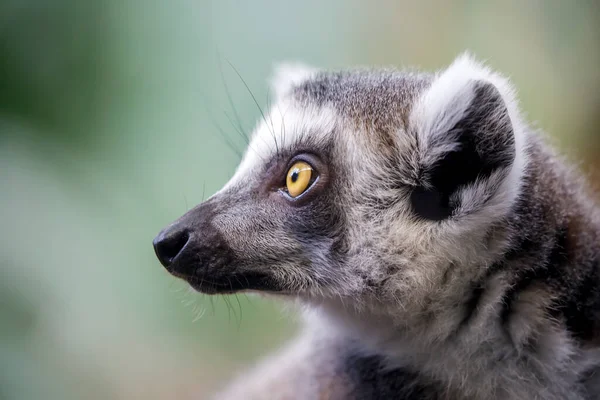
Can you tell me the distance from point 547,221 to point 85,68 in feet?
5.36

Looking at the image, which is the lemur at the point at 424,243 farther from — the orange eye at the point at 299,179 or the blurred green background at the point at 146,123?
the blurred green background at the point at 146,123

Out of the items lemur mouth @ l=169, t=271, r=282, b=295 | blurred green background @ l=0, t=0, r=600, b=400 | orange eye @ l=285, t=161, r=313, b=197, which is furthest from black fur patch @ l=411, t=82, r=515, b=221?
blurred green background @ l=0, t=0, r=600, b=400

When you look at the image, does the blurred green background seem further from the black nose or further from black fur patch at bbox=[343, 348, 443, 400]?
the black nose

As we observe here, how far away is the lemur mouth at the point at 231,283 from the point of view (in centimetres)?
114

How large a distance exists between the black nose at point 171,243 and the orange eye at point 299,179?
9.8 inches

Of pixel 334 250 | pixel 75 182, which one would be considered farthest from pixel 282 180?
pixel 75 182

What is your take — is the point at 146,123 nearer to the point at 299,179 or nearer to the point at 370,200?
the point at 299,179

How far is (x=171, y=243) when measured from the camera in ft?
3.69

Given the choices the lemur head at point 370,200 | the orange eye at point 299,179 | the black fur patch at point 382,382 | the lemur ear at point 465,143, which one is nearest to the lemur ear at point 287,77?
the lemur head at point 370,200

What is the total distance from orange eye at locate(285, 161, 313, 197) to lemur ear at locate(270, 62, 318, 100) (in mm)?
419

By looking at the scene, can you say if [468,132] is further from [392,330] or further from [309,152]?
[392,330]

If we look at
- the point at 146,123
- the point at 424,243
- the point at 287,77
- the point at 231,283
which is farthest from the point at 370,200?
the point at 146,123

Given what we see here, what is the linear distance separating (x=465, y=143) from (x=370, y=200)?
9.2 inches

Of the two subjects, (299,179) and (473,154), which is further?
(299,179)
